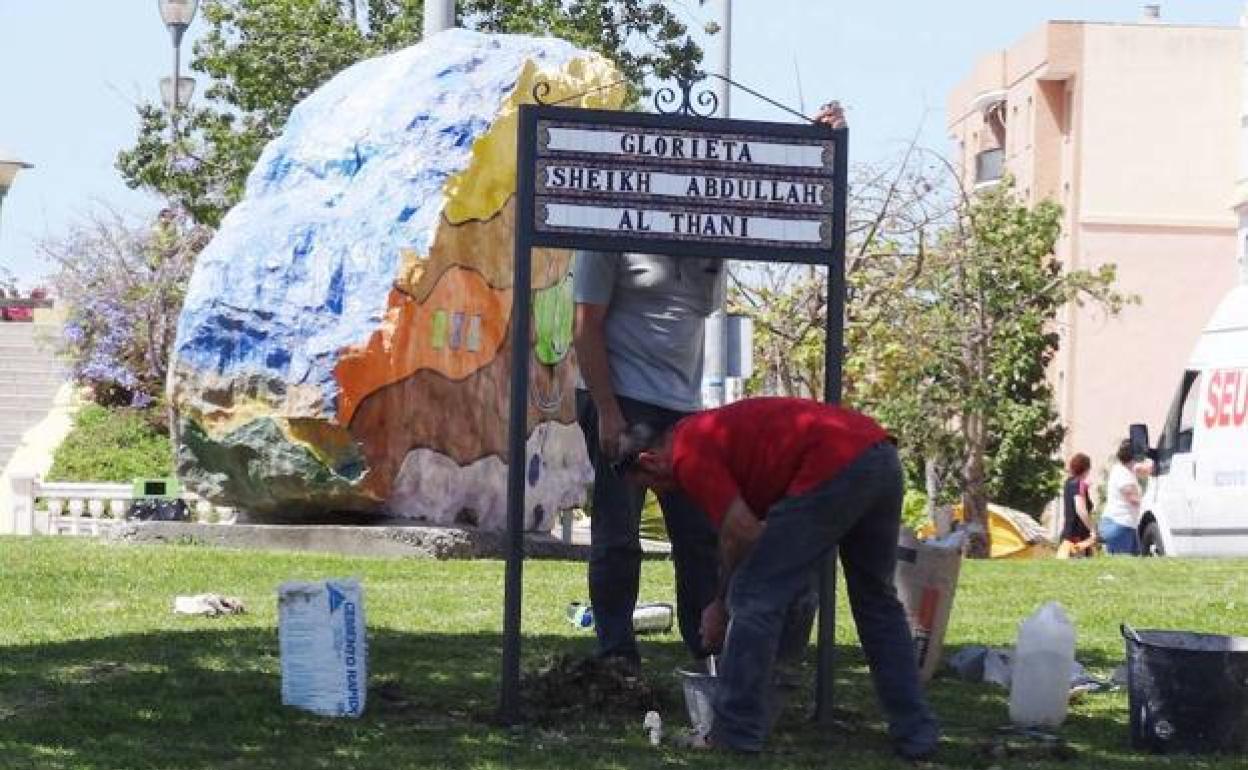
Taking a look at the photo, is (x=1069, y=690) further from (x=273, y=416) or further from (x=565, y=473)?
(x=565, y=473)

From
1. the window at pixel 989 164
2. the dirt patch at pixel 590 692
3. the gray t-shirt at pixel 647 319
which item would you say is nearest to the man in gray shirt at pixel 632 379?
the gray t-shirt at pixel 647 319

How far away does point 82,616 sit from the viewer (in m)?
12.6

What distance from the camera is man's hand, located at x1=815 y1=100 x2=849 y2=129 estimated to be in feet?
30.4

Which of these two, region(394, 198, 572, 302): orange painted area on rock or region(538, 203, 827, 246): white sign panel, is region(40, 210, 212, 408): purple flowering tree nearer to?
region(394, 198, 572, 302): orange painted area on rock

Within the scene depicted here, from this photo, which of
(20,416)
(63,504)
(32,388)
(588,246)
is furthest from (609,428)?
(32,388)

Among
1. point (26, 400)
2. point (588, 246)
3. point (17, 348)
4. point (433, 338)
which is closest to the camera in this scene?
point (588, 246)

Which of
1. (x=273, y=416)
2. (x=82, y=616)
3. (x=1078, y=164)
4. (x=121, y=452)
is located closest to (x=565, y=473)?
(x=273, y=416)

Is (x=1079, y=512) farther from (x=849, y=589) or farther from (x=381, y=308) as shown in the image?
(x=849, y=589)

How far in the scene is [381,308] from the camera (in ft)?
65.4

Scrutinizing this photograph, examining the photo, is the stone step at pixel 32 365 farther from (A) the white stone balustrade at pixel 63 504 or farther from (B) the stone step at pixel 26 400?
(A) the white stone balustrade at pixel 63 504

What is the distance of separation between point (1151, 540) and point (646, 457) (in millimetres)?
18027

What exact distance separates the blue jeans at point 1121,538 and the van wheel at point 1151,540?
14 cm

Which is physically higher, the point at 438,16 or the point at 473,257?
the point at 438,16

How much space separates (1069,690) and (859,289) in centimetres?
2535
